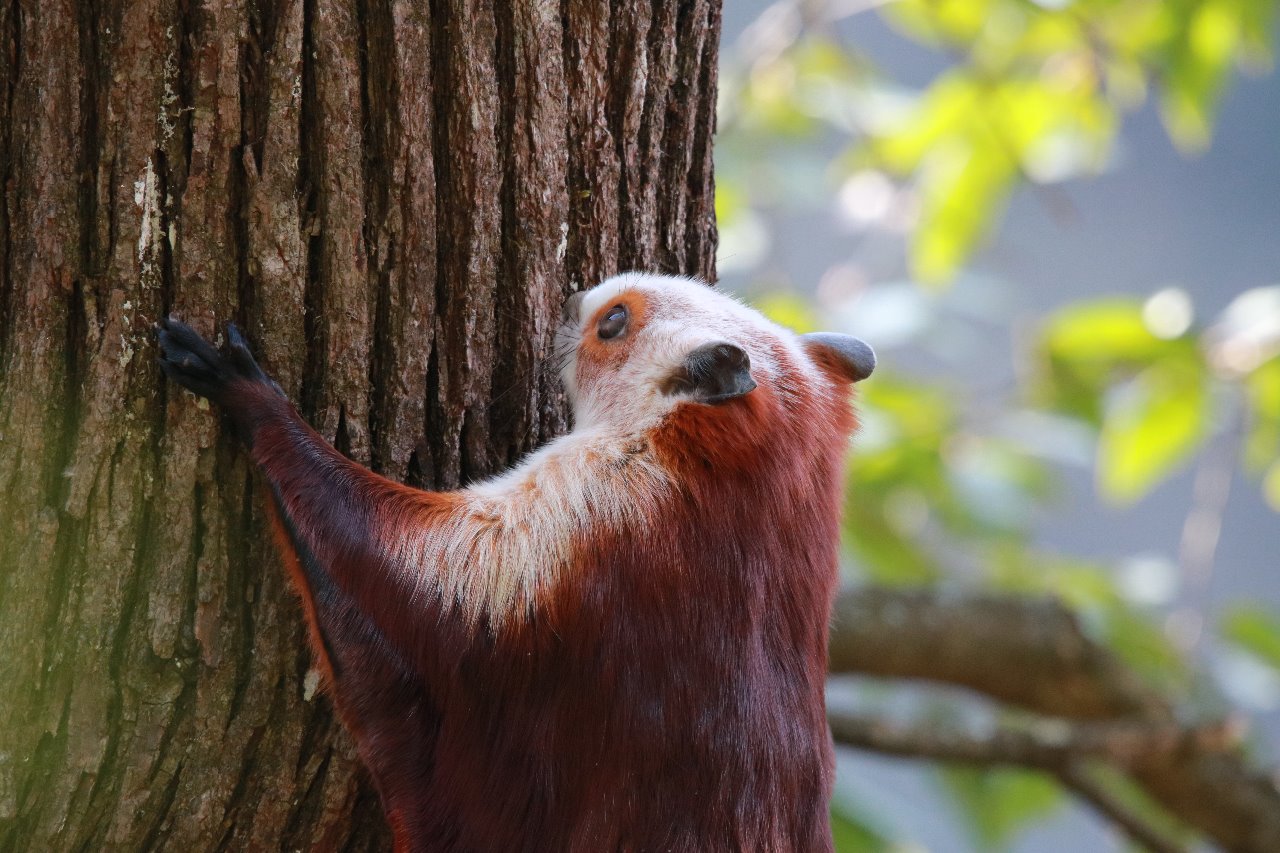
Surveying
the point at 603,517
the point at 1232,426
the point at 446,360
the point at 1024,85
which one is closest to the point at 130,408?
the point at 446,360

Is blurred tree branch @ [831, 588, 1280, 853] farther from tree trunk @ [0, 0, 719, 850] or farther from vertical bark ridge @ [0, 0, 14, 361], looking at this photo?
vertical bark ridge @ [0, 0, 14, 361]

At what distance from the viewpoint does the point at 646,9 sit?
2.63m

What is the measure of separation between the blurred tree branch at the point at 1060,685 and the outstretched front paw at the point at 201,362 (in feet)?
10.6

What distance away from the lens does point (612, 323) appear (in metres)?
2.62

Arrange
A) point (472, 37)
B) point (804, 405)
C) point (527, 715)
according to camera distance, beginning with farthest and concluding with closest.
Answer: point (804, 405) < point (472, 37) < point (527, 715)

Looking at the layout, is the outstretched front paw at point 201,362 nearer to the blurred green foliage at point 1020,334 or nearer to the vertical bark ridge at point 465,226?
the vertical bark ridge at point 465,226

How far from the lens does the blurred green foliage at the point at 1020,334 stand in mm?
4586

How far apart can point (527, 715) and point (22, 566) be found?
96 cm

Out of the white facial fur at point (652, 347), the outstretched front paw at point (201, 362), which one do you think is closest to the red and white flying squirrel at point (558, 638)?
the outstretched front paw at point (201, 362)

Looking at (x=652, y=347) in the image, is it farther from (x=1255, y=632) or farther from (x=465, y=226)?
(x=1255, y=632)

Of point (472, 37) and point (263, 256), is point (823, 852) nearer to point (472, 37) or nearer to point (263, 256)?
point (263, 256)

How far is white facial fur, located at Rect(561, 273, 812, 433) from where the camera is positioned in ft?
8.39

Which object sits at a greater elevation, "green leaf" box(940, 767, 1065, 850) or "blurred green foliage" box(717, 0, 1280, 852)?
"blurred green foliage" box(717, 0, 1280, 852)

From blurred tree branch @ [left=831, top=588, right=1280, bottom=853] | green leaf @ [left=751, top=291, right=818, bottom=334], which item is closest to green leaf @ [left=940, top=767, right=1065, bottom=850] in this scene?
blurred tree branch @ [left=831, top=588, right=1280, bottom=853]
